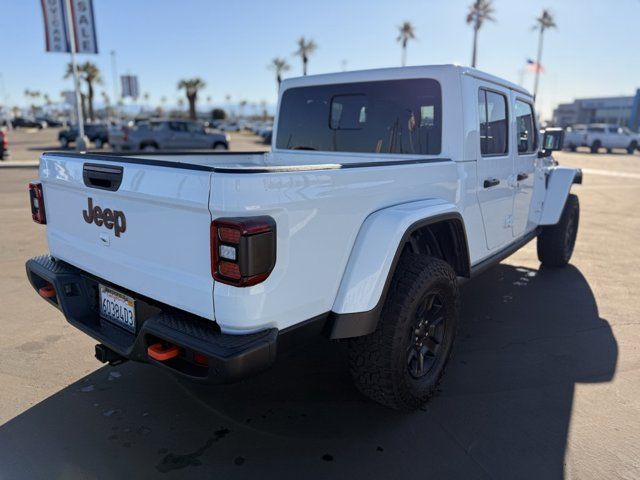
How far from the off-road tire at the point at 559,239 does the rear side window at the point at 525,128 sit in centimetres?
119

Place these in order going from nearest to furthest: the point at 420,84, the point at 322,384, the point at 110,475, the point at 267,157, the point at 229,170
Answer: the point at 229,170, the point at 110,475, the point at 322,384, the point at 420,84, the point at 267,157

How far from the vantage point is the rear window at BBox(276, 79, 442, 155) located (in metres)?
3.35

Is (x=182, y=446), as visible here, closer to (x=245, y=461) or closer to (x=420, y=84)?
(x=245, y=461)

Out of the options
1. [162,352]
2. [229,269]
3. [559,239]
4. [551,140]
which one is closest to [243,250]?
[229,269]

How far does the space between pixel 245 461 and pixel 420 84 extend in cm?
261

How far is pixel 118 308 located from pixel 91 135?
→ 26.9 meters

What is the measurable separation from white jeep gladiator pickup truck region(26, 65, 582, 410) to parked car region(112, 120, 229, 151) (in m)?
15.8

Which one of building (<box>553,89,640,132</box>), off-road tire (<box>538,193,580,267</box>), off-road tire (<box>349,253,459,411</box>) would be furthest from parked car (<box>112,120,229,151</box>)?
building (<box>553,89,640,132</box>)

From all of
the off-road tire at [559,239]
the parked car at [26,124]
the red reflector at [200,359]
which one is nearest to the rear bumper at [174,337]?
the red reflector at [200,359]

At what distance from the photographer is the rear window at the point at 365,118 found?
3354 millimetres

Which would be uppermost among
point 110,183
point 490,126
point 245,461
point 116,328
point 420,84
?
point 420,84

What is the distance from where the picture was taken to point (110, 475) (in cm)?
226

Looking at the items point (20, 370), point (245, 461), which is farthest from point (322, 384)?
point (20, 370)

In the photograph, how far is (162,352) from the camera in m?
2.07
